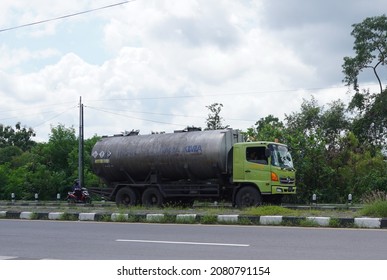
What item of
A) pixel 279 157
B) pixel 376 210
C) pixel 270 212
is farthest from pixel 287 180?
pixel 376 210

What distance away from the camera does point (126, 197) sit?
22.5 meters

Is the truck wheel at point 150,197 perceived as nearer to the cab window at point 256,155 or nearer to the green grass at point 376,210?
the cab window at point 256,155

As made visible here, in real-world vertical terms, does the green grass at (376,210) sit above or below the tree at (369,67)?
below

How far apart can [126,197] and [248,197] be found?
5473 millimetres

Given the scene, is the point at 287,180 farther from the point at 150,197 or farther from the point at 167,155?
the point at 150,197

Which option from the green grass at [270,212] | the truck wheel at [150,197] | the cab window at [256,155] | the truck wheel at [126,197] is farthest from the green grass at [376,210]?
the truck wheel at [126,197]

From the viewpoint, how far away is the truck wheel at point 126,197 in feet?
72.5

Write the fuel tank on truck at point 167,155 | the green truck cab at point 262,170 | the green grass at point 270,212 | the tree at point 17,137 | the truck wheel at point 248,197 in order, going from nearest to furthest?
the green grass at point 270,212 < the green truck cab at point 262,170 < the truck wheel at point 248,197 < the fuel tank on truck at point 167,155 < the tree at point 17,137

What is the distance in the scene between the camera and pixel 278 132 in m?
27.9

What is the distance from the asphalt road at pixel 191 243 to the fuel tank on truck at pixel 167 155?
21.6 ft

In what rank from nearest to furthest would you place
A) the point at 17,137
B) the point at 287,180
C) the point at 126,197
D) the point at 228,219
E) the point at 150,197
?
the point at 228,219 < the point at 287,180 < the point at 150,197 < the point at 126,197 < the point at 17,137

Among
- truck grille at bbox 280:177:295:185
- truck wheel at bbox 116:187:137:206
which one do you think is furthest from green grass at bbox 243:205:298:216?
truck wheel at bbox 116:187:137:206

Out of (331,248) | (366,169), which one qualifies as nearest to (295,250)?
(331,248)
